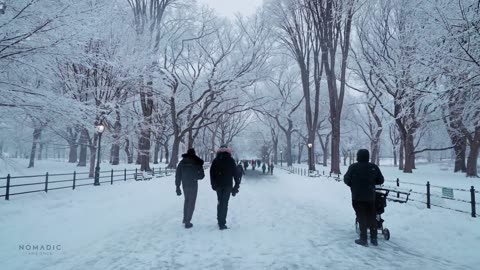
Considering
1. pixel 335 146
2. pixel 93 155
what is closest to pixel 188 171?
pixel 93 155

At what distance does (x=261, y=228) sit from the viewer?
26.2 feet

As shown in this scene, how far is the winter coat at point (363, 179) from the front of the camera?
6.36 meters

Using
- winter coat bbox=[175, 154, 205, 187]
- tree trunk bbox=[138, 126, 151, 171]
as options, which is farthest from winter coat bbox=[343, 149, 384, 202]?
tree trunk bbox=[138, 126, 151, 171]

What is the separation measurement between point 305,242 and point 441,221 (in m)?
4.38

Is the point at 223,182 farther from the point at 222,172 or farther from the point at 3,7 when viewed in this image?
the point at 3,7

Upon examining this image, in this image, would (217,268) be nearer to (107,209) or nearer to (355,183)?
(355,183)

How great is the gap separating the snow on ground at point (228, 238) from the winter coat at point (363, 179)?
106cm

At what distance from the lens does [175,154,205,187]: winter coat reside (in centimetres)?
801

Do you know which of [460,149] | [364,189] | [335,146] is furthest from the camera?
[460,149]

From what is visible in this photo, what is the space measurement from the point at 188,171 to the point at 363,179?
4185mm

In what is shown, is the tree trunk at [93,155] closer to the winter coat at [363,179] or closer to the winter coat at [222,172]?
the winter coat at [222,172]

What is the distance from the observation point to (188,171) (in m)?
8.03

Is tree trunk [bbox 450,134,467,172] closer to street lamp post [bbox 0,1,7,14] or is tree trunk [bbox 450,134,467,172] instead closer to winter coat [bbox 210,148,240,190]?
winter coat [bbox 210,148,240,190]

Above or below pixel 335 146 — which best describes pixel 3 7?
above
